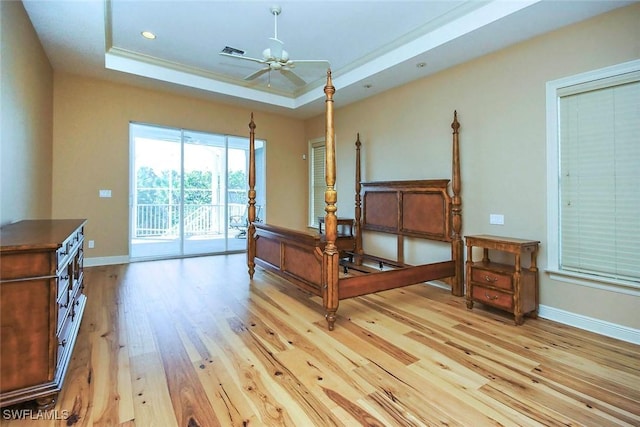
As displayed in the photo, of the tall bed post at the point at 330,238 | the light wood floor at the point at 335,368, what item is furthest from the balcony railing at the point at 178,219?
the tall bed post at the point at 330,238

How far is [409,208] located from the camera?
4438 mm

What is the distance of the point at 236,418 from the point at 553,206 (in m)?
3.39

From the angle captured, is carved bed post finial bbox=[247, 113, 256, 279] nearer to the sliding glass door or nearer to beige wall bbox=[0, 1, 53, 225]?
the sliding glass door

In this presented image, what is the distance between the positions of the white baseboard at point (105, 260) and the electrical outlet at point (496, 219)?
18.6ft

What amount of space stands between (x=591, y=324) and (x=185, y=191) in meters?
6.11

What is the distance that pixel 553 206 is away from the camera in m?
3.12

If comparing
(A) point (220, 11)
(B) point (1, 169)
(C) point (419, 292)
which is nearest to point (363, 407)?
(C) point (419, 292)

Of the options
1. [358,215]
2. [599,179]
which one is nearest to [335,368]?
[599,179]

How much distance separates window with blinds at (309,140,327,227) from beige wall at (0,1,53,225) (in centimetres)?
459

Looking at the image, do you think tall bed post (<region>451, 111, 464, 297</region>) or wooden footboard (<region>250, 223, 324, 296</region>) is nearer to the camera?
wooden footboard (<region>250, 223, 324, 296</region>)

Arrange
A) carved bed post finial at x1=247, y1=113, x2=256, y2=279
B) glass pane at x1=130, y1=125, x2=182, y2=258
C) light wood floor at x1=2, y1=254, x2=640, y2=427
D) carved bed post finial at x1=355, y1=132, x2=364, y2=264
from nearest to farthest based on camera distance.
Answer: light wood floor at x1=2, y1=254, x2=640, y2=427 → carved bed post finial at x1=247, y1=113, x2=256, y2=279 → carved bed post finial at x1=355, y1=132, x2=364, y2=264 → glass pane at x1=130, y1=125, x2=182, y2=258

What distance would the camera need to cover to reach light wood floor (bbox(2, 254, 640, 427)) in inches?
66.3

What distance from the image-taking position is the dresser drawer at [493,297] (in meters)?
2.97

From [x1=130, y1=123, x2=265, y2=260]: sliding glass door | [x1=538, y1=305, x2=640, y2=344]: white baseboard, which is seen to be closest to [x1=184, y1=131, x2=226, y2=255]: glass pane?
[x1=130, y1=123, x2=265, y2=260]: sliding glass door
